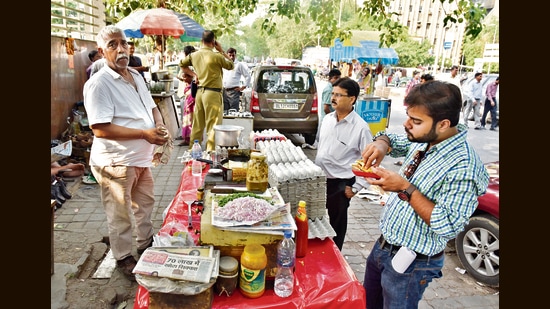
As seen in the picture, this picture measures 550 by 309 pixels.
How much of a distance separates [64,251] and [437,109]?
4162 millimetres

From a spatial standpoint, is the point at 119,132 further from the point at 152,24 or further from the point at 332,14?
the point at 152,24

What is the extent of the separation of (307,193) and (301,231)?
0.40 metres

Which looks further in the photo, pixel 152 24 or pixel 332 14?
pixel 152 24

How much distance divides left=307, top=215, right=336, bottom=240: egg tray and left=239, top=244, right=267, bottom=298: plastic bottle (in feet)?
2.26

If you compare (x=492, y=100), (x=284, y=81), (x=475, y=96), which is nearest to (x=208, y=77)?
(x=284, y=81)

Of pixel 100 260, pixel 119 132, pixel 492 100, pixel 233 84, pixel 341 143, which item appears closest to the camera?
pixel 119 132

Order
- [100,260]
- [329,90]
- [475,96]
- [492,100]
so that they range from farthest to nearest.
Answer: [475,96] → [492,100] → [329,90] → [100,260]

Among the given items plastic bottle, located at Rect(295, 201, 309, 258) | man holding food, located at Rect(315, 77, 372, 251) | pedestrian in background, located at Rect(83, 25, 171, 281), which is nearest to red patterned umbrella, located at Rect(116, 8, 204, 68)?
pedestrian in background, located at Rect(83, 25, 171, 281)

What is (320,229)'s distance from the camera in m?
2.54

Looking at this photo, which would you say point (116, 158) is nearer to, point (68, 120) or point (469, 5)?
point (469, 5)

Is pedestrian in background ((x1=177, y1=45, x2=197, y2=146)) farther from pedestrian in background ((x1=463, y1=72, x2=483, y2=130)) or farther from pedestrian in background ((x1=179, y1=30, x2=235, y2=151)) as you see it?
pedestrian in background ((x1=463, y1=72, x2=483, y2=130))

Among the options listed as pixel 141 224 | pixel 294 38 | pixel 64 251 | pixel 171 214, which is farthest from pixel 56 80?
pixel 294 38

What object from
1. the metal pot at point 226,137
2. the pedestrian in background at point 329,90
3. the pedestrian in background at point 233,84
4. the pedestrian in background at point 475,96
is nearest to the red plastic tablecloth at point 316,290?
the metal pot at point 226,137

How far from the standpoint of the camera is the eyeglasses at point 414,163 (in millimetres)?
2012
